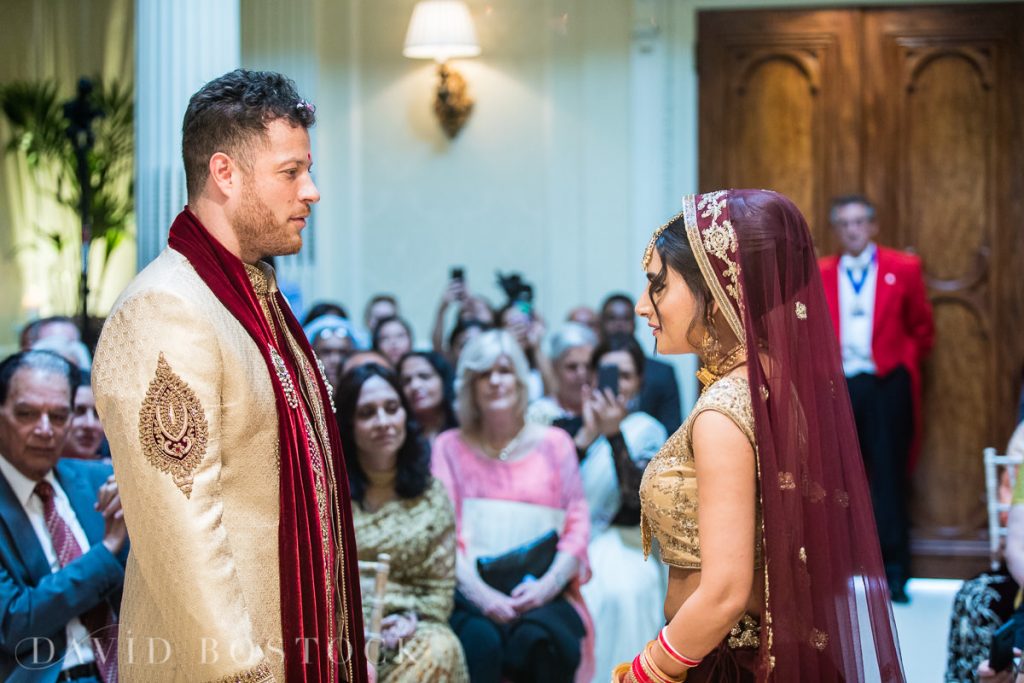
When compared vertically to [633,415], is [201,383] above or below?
above

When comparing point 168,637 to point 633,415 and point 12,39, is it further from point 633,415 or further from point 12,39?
point 12,39

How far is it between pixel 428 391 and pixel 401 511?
1.16 meters

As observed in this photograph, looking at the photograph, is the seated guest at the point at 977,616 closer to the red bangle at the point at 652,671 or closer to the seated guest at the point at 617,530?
the seated guest at the point at 617,530

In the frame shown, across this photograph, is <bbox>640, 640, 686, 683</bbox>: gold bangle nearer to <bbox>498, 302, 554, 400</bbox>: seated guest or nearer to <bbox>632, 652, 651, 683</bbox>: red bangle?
<bbox>632, 652, 651, 683</bbox>: red bangle

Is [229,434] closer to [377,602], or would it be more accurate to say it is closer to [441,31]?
[377,602]

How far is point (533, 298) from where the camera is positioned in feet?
22.6

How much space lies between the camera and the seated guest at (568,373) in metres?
5.03

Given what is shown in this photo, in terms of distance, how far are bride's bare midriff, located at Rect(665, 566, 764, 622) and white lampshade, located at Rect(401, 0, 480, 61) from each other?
5032 mm

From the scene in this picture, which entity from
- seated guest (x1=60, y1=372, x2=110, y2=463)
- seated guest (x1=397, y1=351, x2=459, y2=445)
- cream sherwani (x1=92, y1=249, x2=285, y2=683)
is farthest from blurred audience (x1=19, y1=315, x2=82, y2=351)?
cream sherwani (x1=92, y1=249, x2=285, y2=683)

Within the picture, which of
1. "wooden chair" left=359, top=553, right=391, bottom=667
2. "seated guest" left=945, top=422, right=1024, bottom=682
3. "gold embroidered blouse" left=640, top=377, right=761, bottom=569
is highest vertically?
"gold embroidered blouse" left=640, top=377, right=761, bottom=569

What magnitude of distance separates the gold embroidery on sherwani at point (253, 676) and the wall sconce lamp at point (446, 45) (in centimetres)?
523

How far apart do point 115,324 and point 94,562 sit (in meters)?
1.06

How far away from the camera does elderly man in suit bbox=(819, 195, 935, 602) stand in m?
6.12

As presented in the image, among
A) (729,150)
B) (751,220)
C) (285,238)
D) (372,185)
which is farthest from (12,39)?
(751,220)
